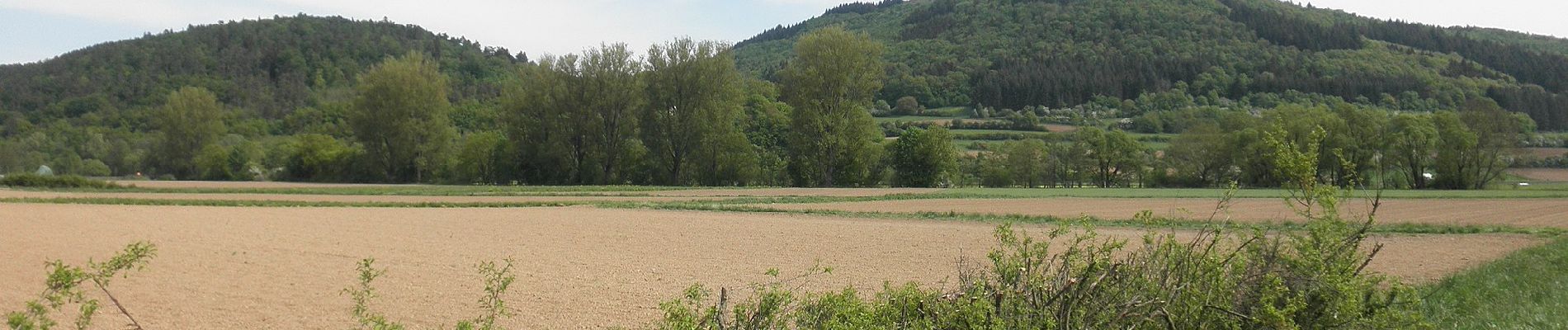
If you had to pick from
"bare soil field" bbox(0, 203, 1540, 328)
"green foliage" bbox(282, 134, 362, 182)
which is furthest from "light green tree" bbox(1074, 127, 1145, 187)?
"bare soil field" bbox(0, 203, 1540, 328)

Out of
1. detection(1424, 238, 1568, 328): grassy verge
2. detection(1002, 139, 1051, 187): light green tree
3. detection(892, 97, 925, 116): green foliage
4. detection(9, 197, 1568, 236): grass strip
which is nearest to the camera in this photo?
detection(1424, 238, 1568, 328): grassy verge

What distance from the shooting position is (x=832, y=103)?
65.2 meters

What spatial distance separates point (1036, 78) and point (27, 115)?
13565 centimetres

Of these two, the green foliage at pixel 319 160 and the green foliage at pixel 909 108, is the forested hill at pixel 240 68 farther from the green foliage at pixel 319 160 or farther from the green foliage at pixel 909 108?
the green foliage at pixel 909 108

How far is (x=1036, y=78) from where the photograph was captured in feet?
493

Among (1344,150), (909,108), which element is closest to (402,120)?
(1344,150)

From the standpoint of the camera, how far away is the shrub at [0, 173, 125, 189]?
182 feet

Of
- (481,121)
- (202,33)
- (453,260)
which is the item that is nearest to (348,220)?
(453,260)

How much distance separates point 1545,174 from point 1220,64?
7237 centimetres

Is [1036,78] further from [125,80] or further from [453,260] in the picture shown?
[453,260]

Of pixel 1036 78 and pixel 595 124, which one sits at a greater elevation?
pixel 1036 78

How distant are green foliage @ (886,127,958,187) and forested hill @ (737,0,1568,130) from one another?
252 feet

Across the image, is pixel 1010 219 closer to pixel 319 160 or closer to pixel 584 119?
pixel 584 119

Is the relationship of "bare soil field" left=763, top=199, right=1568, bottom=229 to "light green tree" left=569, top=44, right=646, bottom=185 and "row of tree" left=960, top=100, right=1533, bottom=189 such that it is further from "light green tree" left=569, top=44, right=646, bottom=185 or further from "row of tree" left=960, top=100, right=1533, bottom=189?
"light green tree" left=569, top=44, right=646, bottom=185
